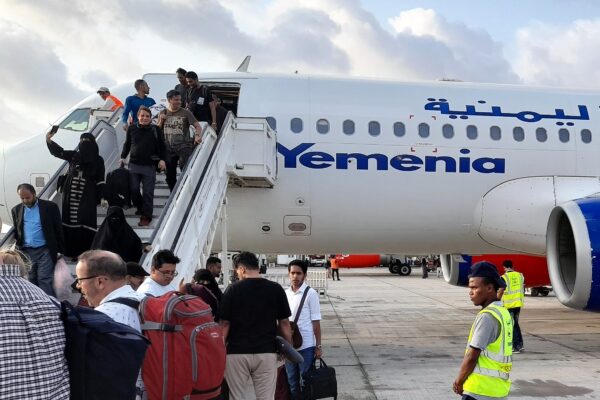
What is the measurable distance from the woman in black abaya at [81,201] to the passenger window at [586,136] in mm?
7876

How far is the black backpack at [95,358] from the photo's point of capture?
2.03 metres

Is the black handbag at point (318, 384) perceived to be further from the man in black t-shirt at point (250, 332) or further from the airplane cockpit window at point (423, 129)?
the airplane cockpit window at point (423, 129)

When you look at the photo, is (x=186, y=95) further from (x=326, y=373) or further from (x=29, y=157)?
(x=326, y=373)

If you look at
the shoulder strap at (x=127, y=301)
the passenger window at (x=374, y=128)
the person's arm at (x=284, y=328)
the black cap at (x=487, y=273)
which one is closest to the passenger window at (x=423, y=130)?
the passenger window at (x=374, y=128)

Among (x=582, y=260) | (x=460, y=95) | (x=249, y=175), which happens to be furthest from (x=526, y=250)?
(x=249, y=175)

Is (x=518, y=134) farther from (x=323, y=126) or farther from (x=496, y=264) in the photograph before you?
(x=496, y=264)

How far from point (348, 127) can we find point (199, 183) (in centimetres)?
335

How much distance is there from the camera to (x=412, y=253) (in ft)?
34.6

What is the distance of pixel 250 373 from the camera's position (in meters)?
4.69

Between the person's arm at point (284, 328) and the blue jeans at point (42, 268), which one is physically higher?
the blue jeans at point (42, 268)

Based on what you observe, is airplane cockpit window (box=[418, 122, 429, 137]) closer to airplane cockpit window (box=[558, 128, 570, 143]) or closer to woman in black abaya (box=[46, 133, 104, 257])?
airplane cockpit window (box=[558, 128, 570, 143])

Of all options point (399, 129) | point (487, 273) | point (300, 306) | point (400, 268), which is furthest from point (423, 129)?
point (400, 268)

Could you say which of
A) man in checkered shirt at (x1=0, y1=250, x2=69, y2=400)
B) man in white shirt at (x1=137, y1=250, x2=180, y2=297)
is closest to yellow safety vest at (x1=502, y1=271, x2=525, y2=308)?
man in white shirt at (x1=137, y1=250, x2=180, y2=297)

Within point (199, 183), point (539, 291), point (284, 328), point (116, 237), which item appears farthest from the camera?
point (539, 291)
